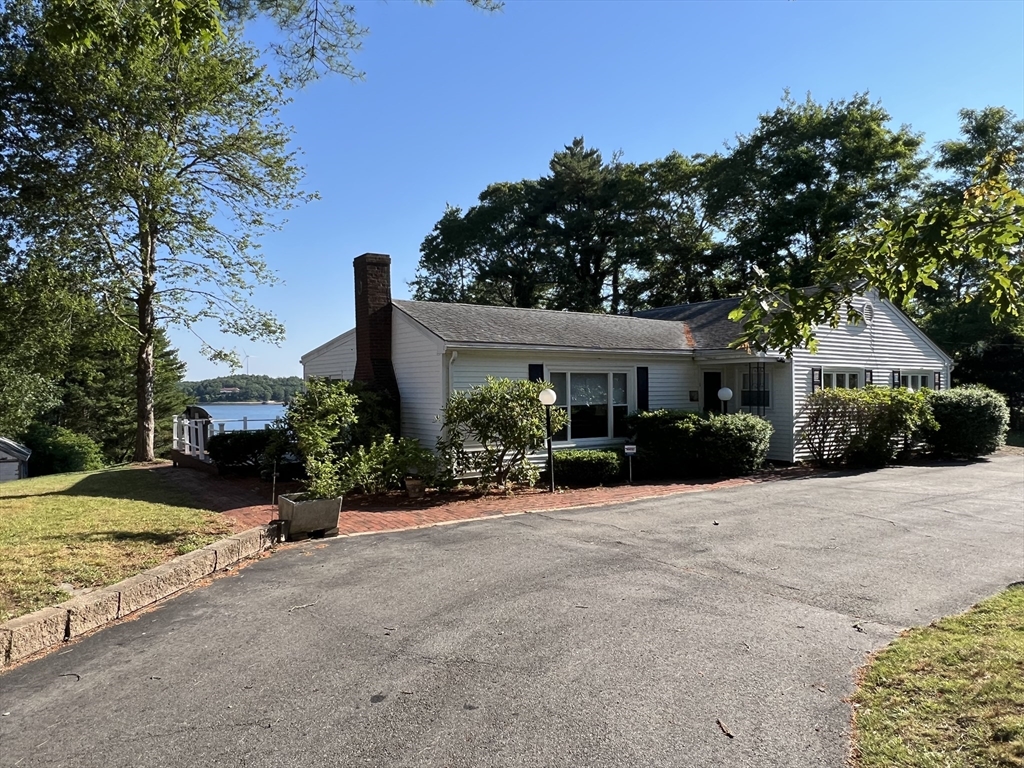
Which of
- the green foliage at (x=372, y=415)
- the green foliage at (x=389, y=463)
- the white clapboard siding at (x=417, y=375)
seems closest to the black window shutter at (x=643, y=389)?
the white clapboard siding at (x=417, y=375)

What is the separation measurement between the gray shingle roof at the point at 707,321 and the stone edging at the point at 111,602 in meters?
11.3

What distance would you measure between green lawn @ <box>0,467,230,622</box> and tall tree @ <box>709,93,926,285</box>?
86.3 feet

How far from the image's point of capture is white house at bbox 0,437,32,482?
2116 centimetres

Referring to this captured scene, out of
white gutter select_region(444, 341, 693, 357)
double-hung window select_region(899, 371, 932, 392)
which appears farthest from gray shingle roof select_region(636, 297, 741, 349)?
double-hung window select_region(899, 371, 932, 392)

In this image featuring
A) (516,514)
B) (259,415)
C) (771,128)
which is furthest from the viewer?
(771,128)

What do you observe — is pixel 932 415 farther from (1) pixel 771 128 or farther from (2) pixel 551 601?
(1) pixel 771 128

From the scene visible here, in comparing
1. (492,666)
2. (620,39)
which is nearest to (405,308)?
(620,39)

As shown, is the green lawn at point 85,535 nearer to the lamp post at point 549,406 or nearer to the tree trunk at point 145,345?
the lamp post at point 549,406

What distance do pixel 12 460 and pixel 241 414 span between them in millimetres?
11752

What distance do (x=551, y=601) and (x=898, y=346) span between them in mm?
17595

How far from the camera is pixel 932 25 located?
15.4 feet

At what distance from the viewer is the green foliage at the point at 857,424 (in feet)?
49.0

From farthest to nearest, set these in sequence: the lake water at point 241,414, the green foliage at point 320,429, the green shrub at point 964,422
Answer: the green shrub at point 964,422 → the lake water at point 241,414 → the green foliage at point 320,429

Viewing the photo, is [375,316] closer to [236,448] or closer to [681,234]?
[236,448]
